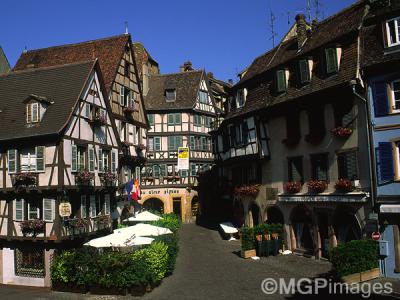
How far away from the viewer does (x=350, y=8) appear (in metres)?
25.4

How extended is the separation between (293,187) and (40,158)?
46.2 ft

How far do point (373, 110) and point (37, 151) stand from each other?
17.0m

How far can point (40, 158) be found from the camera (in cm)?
2297

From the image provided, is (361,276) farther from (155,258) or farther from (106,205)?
(106,205)

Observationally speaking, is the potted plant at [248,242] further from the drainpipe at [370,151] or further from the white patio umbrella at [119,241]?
the drainpipe at [370,151]

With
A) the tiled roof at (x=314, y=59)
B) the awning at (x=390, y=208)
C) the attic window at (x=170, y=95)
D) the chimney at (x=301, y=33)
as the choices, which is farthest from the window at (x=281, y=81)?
the attic window at (x=170, y=95)

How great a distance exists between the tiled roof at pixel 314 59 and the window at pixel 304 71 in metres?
0.32

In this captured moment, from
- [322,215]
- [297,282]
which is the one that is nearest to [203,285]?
[297,282]

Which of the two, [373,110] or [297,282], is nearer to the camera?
[297,282]

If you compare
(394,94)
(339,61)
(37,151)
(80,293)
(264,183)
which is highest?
(339,61)

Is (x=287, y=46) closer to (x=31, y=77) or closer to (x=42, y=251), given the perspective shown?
(x=31, y=77)

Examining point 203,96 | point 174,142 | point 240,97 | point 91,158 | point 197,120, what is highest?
point 203,96

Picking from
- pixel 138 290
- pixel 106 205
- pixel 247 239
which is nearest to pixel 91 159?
pixel 106 205

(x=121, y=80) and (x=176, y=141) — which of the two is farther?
(x=176, y=141)
